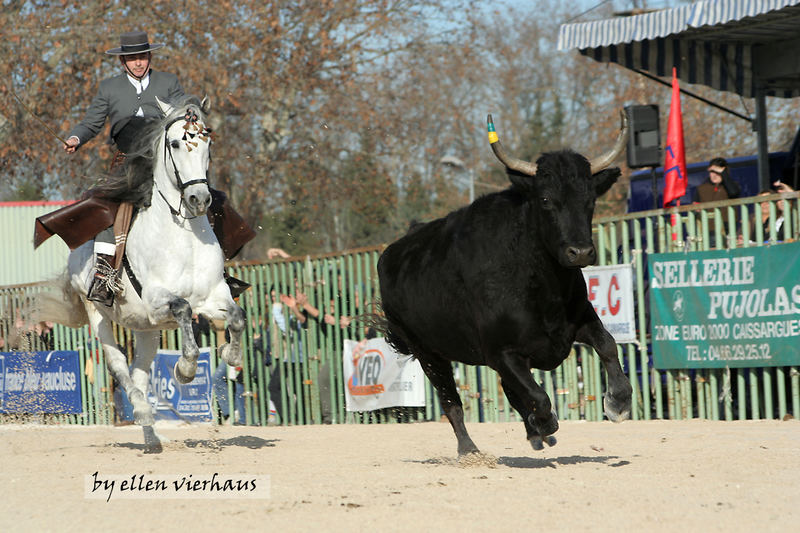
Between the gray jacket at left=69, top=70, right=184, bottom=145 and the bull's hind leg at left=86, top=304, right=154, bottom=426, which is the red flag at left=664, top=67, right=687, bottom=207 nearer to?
the gray jacket at left=69, top=70, right=184, bottom=145

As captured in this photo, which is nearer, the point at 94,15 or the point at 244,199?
the point at 94,15

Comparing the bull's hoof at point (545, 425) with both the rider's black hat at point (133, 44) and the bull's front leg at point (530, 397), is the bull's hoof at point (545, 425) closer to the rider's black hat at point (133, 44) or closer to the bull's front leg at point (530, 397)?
the bull's front leg at point (530, 397)

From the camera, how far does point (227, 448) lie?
32.1ft

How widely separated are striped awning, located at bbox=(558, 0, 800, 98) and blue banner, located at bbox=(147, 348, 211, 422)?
6.70m

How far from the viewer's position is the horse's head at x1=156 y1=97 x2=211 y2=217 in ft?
27.5

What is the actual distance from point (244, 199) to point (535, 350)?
21.5m

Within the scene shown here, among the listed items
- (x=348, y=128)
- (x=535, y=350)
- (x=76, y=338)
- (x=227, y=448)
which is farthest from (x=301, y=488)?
(x=348, y=128)

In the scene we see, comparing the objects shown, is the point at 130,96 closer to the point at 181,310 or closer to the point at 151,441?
the point at 181,310

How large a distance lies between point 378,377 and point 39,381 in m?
6.83

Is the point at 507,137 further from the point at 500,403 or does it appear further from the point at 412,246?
the point at 412,246

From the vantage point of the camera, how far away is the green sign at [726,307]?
400 inches

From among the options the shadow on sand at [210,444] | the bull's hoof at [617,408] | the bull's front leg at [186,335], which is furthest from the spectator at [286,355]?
the bull's hoof at [617,408]

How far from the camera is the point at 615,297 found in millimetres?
11633

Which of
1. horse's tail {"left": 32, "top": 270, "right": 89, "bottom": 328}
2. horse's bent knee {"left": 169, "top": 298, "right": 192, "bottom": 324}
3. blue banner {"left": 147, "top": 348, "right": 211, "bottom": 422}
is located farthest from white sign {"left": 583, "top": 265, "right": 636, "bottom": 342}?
blue banner {"left": 147, "top": 348, "right": 211, "bottom": 422}
